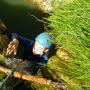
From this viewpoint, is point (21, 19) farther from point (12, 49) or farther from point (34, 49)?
point (12, 49)

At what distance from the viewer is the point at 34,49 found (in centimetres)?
487

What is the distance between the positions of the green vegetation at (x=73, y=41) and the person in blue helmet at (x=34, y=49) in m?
0.22

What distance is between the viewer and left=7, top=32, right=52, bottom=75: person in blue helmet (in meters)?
4.54

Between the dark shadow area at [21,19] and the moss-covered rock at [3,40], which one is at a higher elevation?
the dark shadow area at [21,19]

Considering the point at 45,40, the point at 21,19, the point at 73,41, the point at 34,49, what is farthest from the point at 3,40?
the point at 21,19

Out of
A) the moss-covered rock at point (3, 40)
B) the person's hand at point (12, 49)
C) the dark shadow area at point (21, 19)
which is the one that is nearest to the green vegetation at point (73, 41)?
the person's hand at point (12, 49)

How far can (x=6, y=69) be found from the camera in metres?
4.15

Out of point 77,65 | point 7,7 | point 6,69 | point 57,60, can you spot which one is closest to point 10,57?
point 6,69

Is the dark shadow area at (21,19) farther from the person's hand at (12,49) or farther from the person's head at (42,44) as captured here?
the person's hand at (12,49)

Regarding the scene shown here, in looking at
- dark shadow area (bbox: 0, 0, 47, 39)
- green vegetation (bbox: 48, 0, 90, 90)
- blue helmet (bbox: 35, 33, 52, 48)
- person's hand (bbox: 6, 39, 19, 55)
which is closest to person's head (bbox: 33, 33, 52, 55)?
blue helmet (bbox: 35, 33, 52, 48)

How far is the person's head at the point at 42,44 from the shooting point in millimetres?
4672

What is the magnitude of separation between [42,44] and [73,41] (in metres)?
0.78

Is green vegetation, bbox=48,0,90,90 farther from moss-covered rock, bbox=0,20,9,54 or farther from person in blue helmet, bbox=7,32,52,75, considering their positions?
moss-covered rock, bbox=0,20,9,54

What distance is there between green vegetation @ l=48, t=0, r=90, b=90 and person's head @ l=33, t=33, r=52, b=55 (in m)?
0.16
